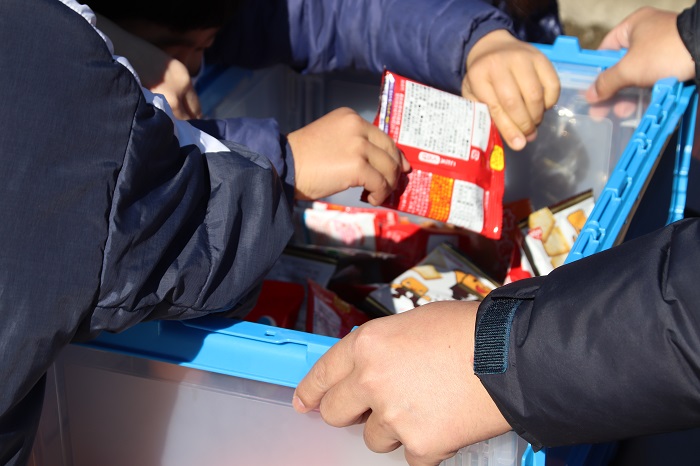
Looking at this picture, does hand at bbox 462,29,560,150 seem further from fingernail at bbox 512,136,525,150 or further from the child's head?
the child's head

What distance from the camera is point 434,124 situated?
3.47ft

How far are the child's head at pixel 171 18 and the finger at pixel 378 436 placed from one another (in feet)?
2.08

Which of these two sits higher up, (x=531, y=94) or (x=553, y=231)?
(x=531, y=94)

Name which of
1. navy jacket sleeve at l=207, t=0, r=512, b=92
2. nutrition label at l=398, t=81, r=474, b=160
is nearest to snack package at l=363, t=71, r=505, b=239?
nutrition label at l=398, t=81, r=474, b=160

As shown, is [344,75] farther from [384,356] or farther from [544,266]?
[384,356]

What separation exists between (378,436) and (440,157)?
44cm

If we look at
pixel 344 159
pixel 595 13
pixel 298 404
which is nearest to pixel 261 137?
pixel 344 159

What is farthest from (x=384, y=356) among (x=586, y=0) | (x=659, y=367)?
(x=586, y=0)

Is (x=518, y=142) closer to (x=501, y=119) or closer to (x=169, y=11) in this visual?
(x=501, y=119)

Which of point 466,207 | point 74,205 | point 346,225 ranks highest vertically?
point 74,205

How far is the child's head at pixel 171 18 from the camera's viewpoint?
1.08 meters

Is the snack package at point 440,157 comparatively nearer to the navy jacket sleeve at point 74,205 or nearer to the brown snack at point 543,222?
the brown snack at point 543,222

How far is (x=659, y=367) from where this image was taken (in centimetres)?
61

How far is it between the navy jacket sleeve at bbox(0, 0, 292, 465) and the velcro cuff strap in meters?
0.23
